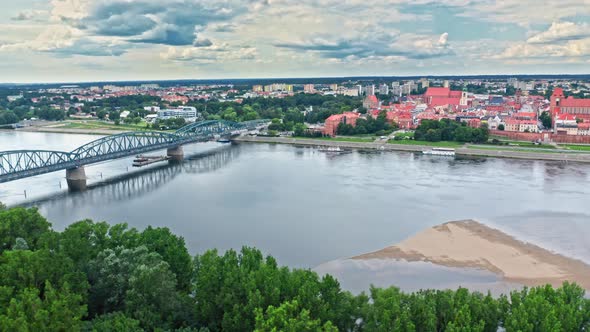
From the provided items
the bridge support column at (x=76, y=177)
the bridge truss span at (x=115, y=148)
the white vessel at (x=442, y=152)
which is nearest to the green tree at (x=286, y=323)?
the bridge support column at (x=76, y=177)

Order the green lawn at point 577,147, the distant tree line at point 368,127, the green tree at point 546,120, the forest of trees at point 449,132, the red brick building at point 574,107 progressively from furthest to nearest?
the red brick building at point 574,107 < the green tree at point 546,120 < the distant tree line at point 368,127 < the forest of trees at point 449,132 < the green lawn at point 577,147

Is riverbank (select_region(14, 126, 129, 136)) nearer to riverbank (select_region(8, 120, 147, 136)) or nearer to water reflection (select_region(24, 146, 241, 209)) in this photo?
riverbank (select_region(8, 120, 147, 136))

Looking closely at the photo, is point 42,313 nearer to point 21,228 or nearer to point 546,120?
point 21,228

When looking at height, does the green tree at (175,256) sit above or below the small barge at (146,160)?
above

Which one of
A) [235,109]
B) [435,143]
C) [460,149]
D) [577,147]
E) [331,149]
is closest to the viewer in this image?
[577,147]

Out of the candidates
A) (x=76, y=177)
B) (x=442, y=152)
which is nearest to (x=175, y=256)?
(x=76, y=177)

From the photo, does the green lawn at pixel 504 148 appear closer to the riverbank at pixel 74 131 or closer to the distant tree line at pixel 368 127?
the distant tree line at pixel 368 127

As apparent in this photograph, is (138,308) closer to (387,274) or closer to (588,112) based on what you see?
(387,274)
